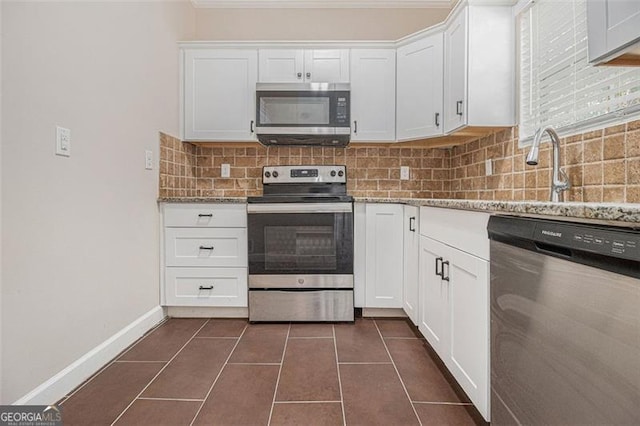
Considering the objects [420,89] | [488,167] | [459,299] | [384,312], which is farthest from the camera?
[420,89]

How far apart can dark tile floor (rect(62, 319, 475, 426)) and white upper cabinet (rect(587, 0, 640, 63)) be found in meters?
1.30

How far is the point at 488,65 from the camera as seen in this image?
2.11 meters

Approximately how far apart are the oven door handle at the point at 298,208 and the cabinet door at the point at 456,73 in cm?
92

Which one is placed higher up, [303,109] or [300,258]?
[303,109]

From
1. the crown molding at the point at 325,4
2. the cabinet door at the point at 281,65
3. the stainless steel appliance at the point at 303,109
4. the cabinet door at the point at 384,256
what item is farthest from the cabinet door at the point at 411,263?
the crown molding at the point at 325,4

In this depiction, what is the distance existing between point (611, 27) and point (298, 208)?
1.77 m

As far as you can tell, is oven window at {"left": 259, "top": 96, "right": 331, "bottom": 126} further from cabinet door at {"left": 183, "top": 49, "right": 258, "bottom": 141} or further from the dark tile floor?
the dark tile floor

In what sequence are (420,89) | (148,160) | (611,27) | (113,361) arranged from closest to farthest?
(611,27) < (113,361) < (148,160) < (420,89)

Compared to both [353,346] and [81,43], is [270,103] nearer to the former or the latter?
[81,43]

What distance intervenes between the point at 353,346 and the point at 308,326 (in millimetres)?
430

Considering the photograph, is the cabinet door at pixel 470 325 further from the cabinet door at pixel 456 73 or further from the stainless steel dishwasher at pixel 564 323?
the cabinet door at pixel 456 73

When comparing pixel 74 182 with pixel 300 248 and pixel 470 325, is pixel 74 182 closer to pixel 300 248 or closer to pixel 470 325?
pixel 300 248

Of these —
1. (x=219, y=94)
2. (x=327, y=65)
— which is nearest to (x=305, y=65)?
(x=327, y=65)

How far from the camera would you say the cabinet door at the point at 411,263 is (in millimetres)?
2086
